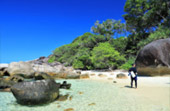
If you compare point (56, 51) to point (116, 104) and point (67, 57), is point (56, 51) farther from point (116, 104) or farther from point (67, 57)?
point (116, 104)

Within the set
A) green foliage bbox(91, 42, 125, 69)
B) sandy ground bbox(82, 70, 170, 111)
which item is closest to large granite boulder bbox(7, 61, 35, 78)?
sandy ground bbox(82, 70, 170, 111)

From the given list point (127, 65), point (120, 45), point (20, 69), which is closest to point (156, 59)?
point (127, 65)

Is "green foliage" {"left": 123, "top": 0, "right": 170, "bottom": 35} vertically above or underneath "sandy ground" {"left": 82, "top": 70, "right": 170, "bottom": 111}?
above

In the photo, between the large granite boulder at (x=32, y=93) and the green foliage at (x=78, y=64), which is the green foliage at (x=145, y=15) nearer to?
the green foliage at (x=78, y=64)

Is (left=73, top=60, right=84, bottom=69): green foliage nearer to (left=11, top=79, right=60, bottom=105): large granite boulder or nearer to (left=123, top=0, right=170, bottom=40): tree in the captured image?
(left=123, top=0, right=170, bottom=40): tree

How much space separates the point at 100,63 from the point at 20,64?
12.6 meters

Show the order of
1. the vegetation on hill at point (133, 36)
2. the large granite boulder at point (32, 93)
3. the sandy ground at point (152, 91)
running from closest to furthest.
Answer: the large granite boulder at point (32, 93) < the sandy ground at point (152, 91) < the vegetation on hill at point (133, 36)

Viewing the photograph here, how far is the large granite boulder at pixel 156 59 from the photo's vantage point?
12172 millimetres

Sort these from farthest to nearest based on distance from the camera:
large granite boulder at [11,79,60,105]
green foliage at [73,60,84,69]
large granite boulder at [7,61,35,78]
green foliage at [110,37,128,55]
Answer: green foliage at [73,60,84,69] < green foliage at [110,37,128,55] < large granite boulder at [7,61,35,78] < large granite boulder at [11,79,60,105]

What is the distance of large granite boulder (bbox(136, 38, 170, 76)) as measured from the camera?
12.2 m

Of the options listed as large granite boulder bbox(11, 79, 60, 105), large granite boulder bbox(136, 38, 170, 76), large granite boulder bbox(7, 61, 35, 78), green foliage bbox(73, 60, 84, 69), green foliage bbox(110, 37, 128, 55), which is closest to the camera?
large granite boulder bbox(11, 79, 60, 105)

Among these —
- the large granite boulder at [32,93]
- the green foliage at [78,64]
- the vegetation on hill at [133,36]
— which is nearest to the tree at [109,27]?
the vegetation on hill at [133,36]

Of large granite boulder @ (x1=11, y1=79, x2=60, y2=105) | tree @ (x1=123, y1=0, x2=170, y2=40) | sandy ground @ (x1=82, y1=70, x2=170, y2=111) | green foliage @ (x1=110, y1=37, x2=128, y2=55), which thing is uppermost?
tree @ (x1=123, y1=0, x2=170, y2=40)

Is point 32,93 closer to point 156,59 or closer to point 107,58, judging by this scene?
point 156,59
